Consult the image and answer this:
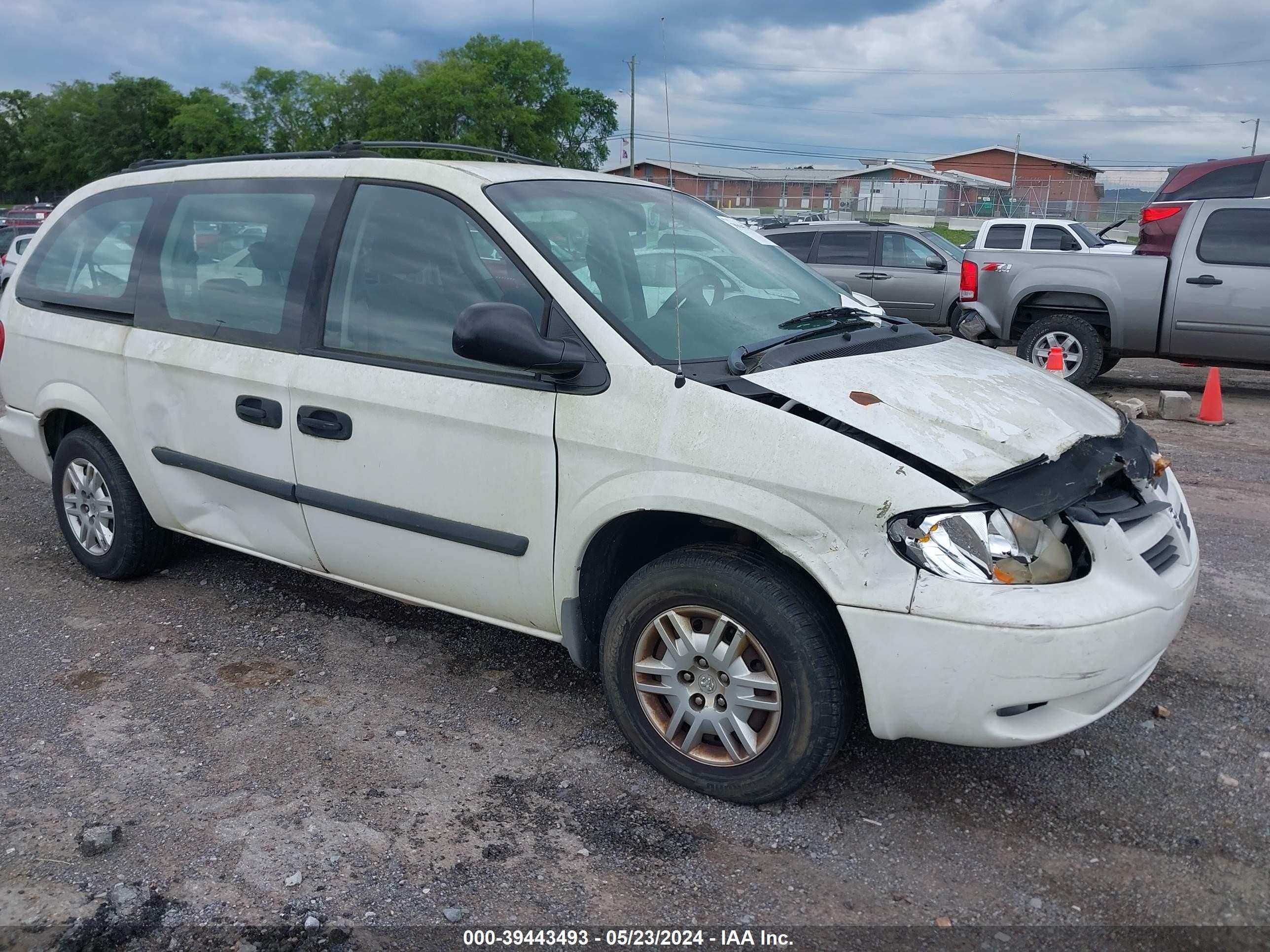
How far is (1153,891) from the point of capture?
2686mm

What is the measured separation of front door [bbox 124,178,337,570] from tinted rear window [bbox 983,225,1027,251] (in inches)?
595

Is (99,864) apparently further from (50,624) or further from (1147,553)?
(1147,553)

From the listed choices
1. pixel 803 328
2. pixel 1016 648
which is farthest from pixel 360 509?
pixel 1016 648

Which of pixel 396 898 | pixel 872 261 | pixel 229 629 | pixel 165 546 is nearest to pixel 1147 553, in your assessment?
pixel 396 898

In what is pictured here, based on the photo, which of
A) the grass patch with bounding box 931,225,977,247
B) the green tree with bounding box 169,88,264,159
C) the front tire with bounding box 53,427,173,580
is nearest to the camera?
the front tire with bounding box 53,427,173,580

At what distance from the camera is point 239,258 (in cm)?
406

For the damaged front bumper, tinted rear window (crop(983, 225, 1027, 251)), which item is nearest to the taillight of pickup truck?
tinted rear window (crop(983, 225, 1027, 251))

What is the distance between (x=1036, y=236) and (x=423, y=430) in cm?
1574

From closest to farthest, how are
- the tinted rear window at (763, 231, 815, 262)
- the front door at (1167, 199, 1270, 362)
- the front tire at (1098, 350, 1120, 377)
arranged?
1. the front door at (1167, 199, 1270, 362)
2. the front tire at (1098, 350, 1120, 377)
3. the tinted rear window at (763, 231, 815, 262)

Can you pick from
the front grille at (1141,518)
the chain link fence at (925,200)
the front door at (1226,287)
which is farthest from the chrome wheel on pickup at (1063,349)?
the chain link fence at (925,200)

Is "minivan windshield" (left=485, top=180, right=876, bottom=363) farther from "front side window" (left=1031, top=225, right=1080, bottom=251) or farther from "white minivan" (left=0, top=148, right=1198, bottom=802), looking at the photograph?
"front side window" (left=1031, top=225, right=1080, bottom=251)

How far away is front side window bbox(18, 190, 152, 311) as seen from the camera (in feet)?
14.7

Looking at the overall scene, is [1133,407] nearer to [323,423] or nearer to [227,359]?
[323,423]

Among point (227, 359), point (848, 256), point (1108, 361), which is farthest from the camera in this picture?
point (848, 256)
